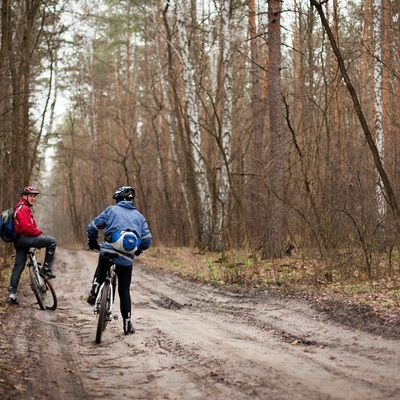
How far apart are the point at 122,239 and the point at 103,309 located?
Result: 92 cm

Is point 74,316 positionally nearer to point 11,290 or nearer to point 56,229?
point 11,290

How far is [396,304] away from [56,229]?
3128 inches

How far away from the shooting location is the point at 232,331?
8039mm

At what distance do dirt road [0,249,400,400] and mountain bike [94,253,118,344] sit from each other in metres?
0.24

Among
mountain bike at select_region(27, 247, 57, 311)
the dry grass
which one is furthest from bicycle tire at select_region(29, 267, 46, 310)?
the dry grass

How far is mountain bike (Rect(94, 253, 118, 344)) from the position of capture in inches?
302

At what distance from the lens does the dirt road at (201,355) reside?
16.8ft

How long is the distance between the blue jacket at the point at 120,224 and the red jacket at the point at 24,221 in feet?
8.62

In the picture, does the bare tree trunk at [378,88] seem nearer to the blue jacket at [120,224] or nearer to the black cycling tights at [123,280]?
the blue jacket at [120,224]

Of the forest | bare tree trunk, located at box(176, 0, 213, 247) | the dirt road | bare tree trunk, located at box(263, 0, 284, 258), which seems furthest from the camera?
bare tree trunk, located at box(176, 0, 213, 247)

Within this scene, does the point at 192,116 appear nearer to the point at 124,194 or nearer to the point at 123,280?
the point at 124,194

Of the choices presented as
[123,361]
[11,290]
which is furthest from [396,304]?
[11,290]

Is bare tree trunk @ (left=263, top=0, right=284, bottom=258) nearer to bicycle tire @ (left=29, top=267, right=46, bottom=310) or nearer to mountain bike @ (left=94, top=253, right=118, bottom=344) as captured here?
bicycle tire @ (left=29, top=267, right=46, bottom=310)

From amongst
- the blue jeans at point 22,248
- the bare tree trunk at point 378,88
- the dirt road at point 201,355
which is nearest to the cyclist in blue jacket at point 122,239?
the dirt road at point 201,355
